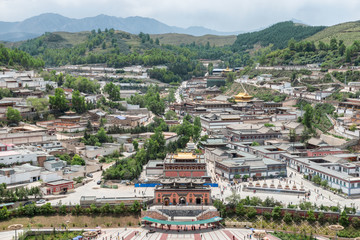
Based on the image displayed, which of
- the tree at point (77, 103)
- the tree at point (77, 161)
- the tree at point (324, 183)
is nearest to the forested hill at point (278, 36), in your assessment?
the tree at point (77, 103)

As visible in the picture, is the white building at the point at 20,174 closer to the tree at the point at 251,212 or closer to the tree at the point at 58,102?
the tree at the point at 58,102

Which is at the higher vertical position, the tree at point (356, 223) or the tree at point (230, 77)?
the tree at point (230, 77)

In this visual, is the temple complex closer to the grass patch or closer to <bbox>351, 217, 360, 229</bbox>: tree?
<bbox>351, 217, 360, 229</bbox>: tree

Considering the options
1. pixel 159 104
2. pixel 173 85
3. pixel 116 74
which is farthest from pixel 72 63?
pixel 159 104

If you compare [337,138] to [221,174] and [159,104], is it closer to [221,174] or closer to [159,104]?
[221,174]

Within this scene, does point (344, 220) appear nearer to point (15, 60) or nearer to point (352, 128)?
point (352, 128)

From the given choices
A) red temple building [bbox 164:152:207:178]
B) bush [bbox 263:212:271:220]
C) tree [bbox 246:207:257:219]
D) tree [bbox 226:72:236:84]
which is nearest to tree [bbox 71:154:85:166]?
red temple building [bbox 164:152:207:178]
